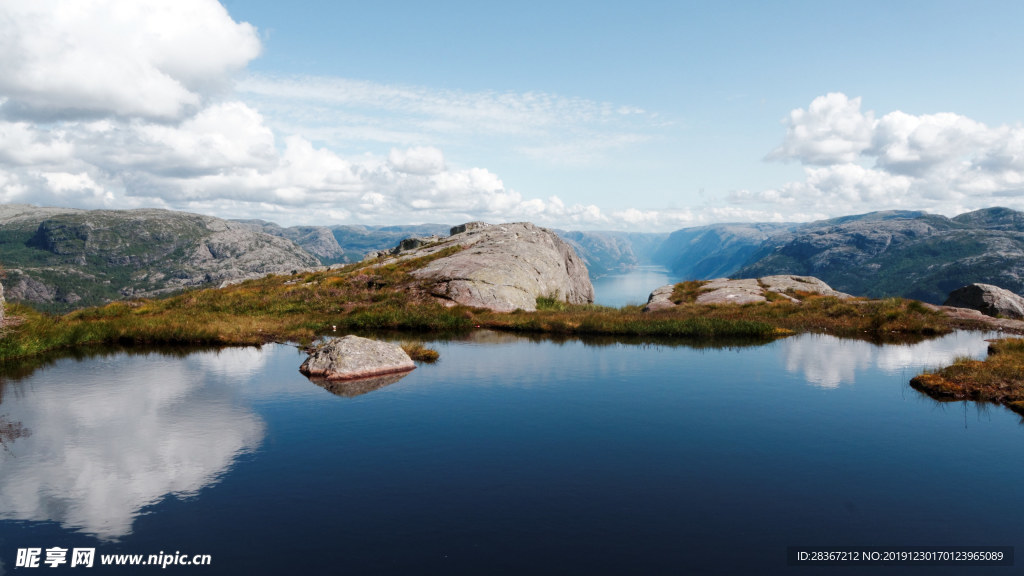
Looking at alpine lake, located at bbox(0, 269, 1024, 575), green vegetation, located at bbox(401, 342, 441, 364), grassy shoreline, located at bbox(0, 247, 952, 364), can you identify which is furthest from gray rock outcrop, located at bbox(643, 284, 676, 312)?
green vegetation, located at bbox(401, 342, 441, 364)

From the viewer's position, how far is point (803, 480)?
1455 cm

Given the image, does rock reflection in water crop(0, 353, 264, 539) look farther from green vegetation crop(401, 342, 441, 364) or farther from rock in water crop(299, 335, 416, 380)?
green vegetation crop(401, 342, 441, 364)

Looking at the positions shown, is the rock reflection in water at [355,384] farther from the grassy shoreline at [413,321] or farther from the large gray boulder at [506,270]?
the large gray boulder at [506,270]

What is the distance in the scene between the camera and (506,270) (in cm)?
5412

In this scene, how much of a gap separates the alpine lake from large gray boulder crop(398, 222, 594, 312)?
23.2 m

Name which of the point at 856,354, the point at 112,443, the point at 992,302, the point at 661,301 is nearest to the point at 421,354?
the point at 112,443

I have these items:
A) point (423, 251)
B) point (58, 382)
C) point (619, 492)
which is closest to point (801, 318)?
point (619, 492)

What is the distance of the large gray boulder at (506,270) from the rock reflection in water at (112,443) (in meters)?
26.6

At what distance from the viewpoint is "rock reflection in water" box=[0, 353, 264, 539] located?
43.2ft

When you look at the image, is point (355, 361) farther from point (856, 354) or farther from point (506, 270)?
point (856, 354)

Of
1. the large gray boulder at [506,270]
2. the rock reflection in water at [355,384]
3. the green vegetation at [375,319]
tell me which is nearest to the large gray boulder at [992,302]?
the green vegetation at [375,319]

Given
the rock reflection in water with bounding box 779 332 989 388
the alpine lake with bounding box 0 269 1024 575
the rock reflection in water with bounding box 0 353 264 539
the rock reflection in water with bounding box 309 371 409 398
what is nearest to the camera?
the alpine lake with bounding box 0 269 1024 575

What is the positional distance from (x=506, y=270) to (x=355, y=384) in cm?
3118

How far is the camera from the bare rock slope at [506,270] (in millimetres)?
49125
